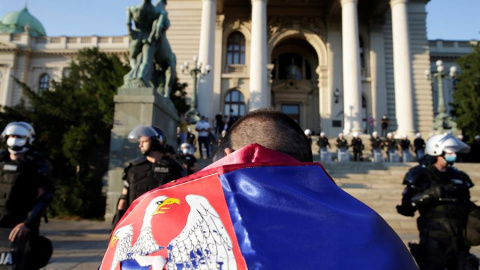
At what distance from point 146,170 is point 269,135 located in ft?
10.1

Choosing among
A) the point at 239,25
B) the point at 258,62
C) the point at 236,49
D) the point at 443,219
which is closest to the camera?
the point at 443,219

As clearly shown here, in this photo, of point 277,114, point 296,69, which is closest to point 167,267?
point 277,114

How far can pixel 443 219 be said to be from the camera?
10.6 feet

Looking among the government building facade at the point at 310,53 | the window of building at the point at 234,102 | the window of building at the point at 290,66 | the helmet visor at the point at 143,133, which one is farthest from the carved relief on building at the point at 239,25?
the helmet visor at the point at 143,133

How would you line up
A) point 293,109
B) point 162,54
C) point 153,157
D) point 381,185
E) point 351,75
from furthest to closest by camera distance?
point 293,109, point 351,75, point 381,185, point 162,54, point 153,157

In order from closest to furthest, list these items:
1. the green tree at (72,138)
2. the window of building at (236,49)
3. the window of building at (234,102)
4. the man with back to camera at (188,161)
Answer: the man with back to camera at (188,161), the green tree at (72,138), the window of building at (234,102), the window of building at (236,49)

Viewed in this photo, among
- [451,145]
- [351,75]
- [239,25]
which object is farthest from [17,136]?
[239,25]

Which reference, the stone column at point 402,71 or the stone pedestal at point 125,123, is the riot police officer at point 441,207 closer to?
the stone pedestal at point 125,123

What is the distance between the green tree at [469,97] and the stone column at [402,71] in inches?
256

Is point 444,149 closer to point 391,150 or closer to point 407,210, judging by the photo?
point 407,210

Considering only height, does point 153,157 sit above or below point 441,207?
above

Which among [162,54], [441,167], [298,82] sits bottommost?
[441,167]

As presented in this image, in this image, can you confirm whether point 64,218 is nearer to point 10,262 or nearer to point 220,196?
point 10,262

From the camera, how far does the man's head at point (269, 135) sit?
1.03m
